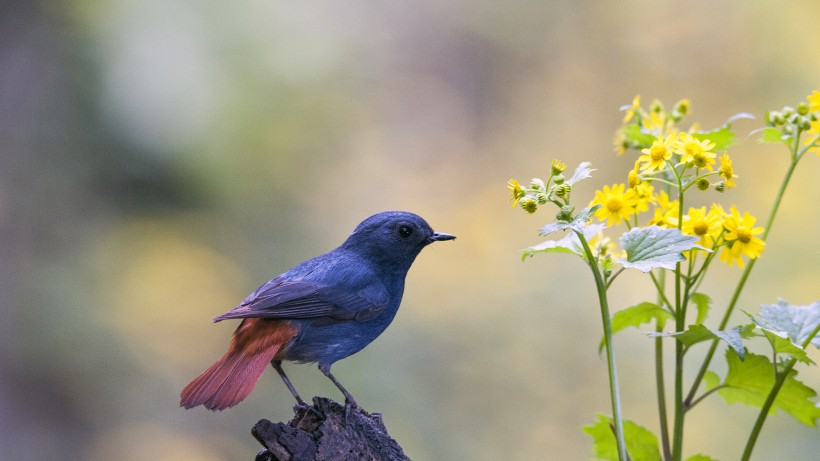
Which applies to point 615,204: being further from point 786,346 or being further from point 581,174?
point 786,346

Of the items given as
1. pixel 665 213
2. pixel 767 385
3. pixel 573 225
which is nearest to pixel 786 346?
pixel 767 385

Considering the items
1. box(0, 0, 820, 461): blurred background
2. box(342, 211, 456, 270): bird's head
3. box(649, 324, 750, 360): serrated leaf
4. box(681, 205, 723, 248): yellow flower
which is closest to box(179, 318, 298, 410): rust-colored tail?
box(342, 211, 456, 270): bird's head

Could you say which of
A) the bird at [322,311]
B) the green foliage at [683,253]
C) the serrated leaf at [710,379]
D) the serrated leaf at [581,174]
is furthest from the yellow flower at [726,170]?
the bird at [322,311]

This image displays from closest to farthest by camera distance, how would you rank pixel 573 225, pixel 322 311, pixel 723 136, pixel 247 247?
pixel 573 225 < pixel 322 311 < pixel 723 136 < pixel 247 247

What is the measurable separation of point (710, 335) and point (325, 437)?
2.67ft

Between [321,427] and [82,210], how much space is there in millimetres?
2752

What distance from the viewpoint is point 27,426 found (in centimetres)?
430

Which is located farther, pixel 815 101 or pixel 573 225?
pixel 815 101

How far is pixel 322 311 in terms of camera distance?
201 centimetres

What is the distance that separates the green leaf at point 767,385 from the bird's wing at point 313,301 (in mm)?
815

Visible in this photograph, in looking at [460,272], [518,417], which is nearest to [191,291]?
[460,272]

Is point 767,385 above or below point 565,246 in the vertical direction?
below

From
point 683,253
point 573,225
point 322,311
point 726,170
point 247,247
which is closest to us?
point 573,225

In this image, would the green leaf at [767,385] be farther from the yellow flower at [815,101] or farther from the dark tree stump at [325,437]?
the dark tree stump at [325,437]
